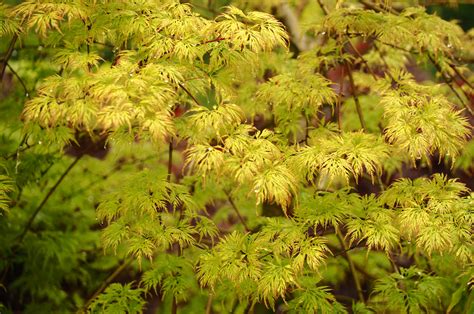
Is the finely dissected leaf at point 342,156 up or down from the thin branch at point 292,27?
up

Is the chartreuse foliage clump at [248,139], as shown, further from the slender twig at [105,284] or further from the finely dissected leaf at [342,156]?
the slender twig at [105,284]

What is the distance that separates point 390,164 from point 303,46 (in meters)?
0.79

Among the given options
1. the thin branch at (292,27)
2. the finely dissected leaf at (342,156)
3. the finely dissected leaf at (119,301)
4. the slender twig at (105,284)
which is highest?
the finely dissected leaf at (342,156)

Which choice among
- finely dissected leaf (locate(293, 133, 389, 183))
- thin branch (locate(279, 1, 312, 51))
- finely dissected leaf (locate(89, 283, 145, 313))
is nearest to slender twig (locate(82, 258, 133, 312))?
finely dissected leaf (locate(89, 283, 145, 313))

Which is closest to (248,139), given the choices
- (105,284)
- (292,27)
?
(105,284)

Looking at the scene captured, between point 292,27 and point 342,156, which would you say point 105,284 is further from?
point 292,27

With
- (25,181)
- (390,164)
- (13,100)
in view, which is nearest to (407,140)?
(390,164)

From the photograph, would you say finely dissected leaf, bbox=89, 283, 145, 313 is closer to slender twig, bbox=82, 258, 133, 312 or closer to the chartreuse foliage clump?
the chartreuse foliage clump

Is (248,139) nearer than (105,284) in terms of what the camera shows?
Yes

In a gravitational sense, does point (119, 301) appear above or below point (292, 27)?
below

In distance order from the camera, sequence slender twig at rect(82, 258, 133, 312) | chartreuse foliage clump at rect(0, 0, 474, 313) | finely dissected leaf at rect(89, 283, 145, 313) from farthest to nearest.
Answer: slender twig at rect(82, 258, 133, 312)
finely dissected leaf at rect(89, 283, 145, 313)
chartreuse foliage clump at rect(0, 0, 474, 313)

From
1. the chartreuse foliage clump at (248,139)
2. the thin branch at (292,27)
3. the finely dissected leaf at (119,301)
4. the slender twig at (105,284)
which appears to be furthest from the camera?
the thin branch at (292,27)

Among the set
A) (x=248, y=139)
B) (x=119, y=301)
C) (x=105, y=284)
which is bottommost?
(x=105, y=284)

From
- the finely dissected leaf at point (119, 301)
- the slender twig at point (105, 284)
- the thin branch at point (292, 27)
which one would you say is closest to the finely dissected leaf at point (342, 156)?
the finely dissected leaf at point (119, 301)
